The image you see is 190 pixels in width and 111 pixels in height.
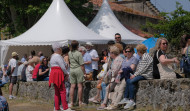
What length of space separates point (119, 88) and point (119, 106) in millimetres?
451

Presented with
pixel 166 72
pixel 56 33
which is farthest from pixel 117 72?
pixel 56 33

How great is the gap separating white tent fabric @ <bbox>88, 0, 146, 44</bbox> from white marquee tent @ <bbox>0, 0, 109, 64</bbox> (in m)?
2.33

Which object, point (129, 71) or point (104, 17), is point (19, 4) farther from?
point (129, 71)

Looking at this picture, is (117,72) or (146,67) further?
(117,72)

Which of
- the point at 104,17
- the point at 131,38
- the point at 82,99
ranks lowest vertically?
the point at 82,99

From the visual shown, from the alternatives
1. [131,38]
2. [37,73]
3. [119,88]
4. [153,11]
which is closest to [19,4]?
[131,38]

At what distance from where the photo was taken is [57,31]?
15.5 meters

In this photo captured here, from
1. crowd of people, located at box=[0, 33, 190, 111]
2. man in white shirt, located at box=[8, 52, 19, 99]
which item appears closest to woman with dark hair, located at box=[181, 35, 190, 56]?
crowd of people, located at box=[0, 33, 190, 111]

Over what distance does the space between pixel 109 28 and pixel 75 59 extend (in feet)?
32.4

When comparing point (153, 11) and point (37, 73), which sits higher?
point (153, 11)

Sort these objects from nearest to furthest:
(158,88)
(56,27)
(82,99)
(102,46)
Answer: (158,88) < (82,99) < (56,27) < (102,46)

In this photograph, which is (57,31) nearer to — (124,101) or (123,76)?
(123,76)

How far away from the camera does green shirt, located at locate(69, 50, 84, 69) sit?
918 centimetres

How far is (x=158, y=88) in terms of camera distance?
7516 mm
